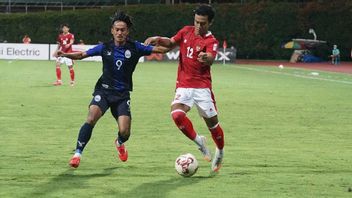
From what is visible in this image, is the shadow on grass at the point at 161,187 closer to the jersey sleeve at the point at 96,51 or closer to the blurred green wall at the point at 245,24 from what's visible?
the jersey sleeve at the point at 96,51

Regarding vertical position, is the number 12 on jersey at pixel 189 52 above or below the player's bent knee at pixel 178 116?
above

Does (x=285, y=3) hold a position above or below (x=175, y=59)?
above

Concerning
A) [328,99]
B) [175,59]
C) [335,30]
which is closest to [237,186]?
[328,99]

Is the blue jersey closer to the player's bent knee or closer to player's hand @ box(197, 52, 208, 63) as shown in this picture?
the player's bent knee

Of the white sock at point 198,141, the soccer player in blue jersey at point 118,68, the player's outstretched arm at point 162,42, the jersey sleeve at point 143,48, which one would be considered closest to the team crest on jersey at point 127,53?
the soccer player in blue jersey at point 118,68

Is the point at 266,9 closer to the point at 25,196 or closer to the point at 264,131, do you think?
the point at 264,131

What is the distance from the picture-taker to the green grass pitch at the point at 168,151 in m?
8.15

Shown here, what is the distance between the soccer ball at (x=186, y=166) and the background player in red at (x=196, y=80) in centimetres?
61

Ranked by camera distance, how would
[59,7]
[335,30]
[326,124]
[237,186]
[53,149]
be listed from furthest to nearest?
[59,7] < [335,30] < [326,124] < [53,149] < [237,186]

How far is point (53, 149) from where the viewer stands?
10945mm

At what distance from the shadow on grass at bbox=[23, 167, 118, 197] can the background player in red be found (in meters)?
1.29

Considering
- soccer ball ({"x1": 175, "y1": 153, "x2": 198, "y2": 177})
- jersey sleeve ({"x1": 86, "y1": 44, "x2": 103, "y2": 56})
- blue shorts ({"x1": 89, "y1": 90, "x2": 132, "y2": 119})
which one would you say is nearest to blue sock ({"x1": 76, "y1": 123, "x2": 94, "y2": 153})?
blue shorts ({"x1": 89, "y1": 90, "x2": 132, "y2": 119})

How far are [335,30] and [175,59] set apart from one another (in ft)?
50.9

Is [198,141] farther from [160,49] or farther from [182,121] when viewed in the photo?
[160,49]
